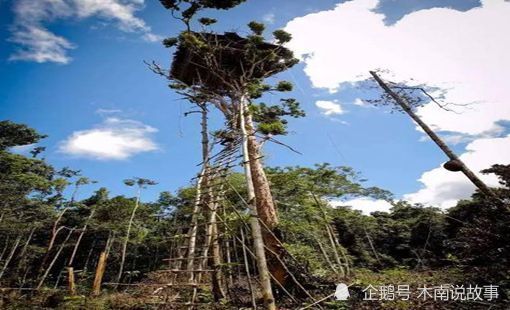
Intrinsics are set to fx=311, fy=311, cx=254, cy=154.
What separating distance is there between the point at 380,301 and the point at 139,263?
36666 millimetres

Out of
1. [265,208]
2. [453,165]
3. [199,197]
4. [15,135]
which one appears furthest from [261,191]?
[15,135]

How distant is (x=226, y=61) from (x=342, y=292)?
7.73 metres

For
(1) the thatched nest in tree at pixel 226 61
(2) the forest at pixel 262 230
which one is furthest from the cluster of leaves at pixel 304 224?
(1) the thatched nest in tree at pixel 226 61

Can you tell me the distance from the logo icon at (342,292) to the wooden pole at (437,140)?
14.4ft

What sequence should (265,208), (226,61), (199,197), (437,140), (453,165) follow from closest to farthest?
(199,197) < (265,208) < (453,165) < (437,140) < (226,61)

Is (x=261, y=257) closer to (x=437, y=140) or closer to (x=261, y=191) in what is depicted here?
(x=261, y=191)

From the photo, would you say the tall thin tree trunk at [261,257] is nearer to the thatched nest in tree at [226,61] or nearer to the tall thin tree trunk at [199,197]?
the tall thin tree trunk at [199,197]

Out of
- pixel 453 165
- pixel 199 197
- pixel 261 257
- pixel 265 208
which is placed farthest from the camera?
pixel 453 165

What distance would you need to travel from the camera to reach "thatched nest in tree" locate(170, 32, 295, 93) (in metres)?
9.72

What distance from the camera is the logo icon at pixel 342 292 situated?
7.30m

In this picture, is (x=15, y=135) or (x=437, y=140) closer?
(x=437, y=140)

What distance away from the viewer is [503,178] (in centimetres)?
820

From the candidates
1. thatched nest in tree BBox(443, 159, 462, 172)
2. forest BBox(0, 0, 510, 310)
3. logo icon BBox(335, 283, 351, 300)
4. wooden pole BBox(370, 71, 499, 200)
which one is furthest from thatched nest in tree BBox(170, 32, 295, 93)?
logo icon BBox(335, 283, 351, 300)

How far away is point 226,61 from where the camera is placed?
1048 cm
